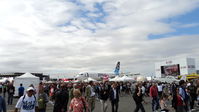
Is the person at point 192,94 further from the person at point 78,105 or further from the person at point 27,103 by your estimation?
the person at point 27,103

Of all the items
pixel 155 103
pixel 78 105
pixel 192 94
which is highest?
pixel 78 105

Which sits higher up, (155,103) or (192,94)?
(192,94)

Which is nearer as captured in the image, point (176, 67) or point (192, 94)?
point (192, 94)

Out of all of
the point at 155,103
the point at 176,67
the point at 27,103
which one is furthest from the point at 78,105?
the point at 176,67

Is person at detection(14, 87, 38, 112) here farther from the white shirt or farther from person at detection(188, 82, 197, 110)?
person at detection(188, 82, 197, 110)

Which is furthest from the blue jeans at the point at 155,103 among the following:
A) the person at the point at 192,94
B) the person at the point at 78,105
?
the person at the point at 78,105

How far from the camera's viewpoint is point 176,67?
96062 mm

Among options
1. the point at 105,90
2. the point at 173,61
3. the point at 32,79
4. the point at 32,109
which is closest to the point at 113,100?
the point at 105,90

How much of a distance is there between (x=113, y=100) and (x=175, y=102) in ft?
11.6

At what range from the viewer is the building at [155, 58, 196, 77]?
9238 cm

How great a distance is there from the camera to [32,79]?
859 inches

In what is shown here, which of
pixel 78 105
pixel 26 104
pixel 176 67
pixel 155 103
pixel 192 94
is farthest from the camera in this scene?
pixel 176 67

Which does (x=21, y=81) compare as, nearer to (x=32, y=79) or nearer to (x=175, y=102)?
(x=32, y=79)

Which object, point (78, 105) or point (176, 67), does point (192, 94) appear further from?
point (176, 67)
